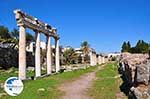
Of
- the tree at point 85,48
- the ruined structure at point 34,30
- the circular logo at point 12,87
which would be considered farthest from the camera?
the tree at point 85,48

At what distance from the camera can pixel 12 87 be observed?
965cm

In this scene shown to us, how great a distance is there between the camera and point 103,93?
21516 millimetres

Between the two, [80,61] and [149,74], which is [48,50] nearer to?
[149,74]

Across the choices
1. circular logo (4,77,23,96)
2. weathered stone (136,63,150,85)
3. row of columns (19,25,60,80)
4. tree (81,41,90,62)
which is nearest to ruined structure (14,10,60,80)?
row of columns (19,25,60,80)

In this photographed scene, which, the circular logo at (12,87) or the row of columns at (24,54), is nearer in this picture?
the circular logo at (12,87)

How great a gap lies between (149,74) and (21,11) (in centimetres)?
2106

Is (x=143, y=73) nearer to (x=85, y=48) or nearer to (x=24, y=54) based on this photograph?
(x=24, y=54)

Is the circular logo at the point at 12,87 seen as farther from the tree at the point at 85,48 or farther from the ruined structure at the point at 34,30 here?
the tree at the point at 85,48

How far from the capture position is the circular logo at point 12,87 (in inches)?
375

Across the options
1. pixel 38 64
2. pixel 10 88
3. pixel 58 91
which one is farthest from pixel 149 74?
pixel 38 64

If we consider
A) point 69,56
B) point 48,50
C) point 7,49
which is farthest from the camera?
point 69,56

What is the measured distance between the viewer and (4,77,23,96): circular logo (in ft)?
31.3

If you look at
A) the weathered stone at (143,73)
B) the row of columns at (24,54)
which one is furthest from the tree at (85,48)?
the weathered stone at (143,73)

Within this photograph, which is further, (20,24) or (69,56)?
(69,56)
